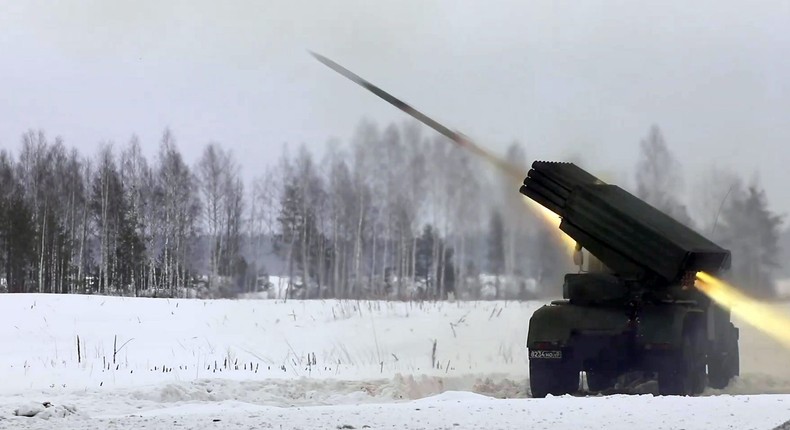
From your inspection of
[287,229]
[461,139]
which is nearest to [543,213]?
[461,139]

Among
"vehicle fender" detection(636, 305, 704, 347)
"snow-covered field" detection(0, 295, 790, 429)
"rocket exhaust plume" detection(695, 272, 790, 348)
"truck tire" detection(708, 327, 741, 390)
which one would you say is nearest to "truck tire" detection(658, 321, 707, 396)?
"vehicle fender" detection(636, 305, 704, 347)

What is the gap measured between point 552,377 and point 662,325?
5.33ft

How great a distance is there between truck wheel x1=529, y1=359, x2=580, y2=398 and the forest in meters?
18.6

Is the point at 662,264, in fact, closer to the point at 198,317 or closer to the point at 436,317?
the point at 436,317

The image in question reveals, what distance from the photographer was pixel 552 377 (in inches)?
485

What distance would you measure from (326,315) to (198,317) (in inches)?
133

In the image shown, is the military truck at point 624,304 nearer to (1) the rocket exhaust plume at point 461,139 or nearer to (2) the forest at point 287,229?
(1) the rocket exhaust plume at point 461,139

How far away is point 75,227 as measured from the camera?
43125 millimetres

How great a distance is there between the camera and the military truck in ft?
38.7

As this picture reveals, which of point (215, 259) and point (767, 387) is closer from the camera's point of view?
point (767, 387)

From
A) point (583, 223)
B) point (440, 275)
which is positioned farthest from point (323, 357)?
point (440, 275)

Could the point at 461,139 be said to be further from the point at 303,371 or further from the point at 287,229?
the point at 287,229

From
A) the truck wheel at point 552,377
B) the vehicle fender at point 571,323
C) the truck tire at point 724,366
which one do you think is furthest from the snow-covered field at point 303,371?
the vehicle fender at point 571,323

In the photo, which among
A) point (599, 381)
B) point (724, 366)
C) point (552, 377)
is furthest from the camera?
point (724, 366)
